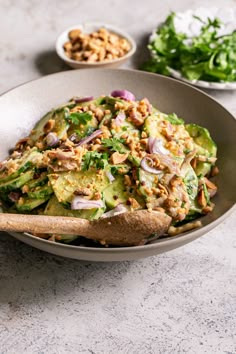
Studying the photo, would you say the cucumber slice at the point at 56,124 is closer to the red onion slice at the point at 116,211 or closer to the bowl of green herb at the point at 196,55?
the red onion slice at the point at 116,211

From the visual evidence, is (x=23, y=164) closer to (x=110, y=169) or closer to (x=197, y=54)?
(x=110, y=169)

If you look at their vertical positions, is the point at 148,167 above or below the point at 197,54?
above

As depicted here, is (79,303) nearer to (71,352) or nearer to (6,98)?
(71,352)

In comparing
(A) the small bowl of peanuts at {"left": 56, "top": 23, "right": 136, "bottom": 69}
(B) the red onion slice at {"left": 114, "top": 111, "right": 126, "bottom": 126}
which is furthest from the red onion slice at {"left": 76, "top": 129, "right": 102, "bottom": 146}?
(A) the small bowl of peanuts at {"left": 56, "top": 23, "right": 136, "bottom": 69}

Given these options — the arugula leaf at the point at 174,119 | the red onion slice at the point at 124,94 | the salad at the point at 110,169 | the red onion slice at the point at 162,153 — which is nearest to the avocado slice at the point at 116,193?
the salad at the point at 110,169

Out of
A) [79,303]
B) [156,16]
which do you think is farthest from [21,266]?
[156,16]

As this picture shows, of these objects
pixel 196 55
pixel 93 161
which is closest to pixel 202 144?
pixel 93 161
